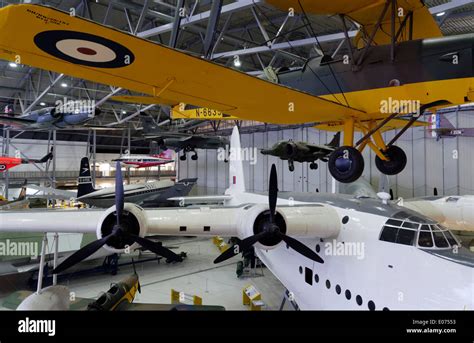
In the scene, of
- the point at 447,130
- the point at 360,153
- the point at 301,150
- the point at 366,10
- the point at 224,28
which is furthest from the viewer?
the point at 447,130

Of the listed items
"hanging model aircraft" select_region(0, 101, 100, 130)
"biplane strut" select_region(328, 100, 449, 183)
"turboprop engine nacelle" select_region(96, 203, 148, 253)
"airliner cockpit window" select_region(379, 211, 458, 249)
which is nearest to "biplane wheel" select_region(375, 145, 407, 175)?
"biplane strut" select_region(328, 100, 449, 183)

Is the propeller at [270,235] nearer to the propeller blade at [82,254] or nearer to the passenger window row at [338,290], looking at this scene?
the passenger window row at [338,290]

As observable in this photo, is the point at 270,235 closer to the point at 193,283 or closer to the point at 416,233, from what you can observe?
the point at 416,233

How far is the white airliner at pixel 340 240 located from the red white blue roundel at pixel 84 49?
100 inches

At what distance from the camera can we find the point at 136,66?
3.13 metres

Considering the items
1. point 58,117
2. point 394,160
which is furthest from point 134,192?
point 394,160

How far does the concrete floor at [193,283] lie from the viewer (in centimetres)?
989

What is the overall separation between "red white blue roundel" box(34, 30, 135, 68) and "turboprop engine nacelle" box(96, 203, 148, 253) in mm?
2599

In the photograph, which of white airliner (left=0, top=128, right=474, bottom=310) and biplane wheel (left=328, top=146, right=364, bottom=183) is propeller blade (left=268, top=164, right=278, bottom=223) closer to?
white airliner (left=0, top=128, right=474, bottom=310)

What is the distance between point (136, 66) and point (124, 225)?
2.69 metres

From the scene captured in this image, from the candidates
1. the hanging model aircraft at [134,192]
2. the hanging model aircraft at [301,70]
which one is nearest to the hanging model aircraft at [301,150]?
the hanging model aircraft at [301,70]

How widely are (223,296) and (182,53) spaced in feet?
30.6

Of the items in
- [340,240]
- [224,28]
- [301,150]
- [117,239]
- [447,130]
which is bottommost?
[340,240]
